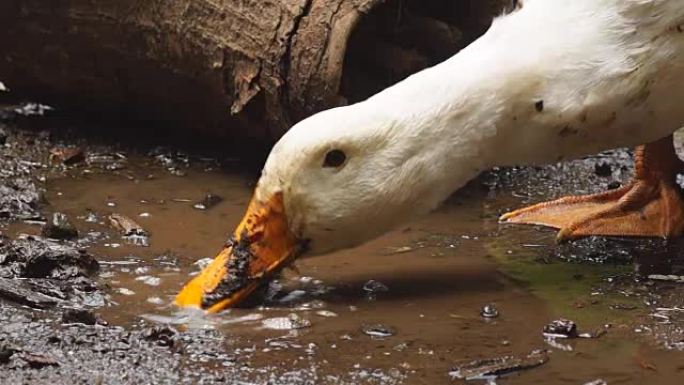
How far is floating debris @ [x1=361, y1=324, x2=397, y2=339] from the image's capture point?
11.7 feet

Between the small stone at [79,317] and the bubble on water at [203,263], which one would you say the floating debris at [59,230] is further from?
the small stone at [79,317]

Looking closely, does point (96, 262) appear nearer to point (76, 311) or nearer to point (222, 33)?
point (76, 311)

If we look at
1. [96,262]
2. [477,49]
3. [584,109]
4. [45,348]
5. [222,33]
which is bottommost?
[45,348]

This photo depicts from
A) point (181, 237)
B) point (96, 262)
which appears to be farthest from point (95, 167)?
point (96, 262)

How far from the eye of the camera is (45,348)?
3.34 metres

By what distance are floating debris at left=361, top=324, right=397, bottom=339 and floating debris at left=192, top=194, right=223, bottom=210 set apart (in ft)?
4.93

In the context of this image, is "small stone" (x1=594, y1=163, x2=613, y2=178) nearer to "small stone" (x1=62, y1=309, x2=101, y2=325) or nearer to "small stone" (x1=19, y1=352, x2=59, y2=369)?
"small stone" (x1=62, y1=309, x2=101, y2=325)

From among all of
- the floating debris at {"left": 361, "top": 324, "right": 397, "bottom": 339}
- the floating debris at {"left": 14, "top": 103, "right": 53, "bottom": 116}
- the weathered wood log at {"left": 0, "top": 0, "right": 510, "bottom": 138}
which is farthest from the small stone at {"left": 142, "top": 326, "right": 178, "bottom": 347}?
the floating debris at {"left": 14, "top": 103, "right": 53, "bottom": 116}

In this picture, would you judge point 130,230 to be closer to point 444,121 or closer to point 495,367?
point 444,121

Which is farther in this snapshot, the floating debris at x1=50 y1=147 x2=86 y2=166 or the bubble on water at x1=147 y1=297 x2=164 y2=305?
the floating debris at x1=50 y1=147 x2=86 y2=166

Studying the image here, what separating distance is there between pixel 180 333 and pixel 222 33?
201cm

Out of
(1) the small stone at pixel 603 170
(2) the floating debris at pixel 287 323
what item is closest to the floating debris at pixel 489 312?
(2) the floating debris at pixel 287 323

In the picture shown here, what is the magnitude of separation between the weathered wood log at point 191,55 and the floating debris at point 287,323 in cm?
137

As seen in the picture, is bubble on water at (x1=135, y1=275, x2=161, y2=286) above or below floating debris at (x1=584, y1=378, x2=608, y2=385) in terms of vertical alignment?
above
